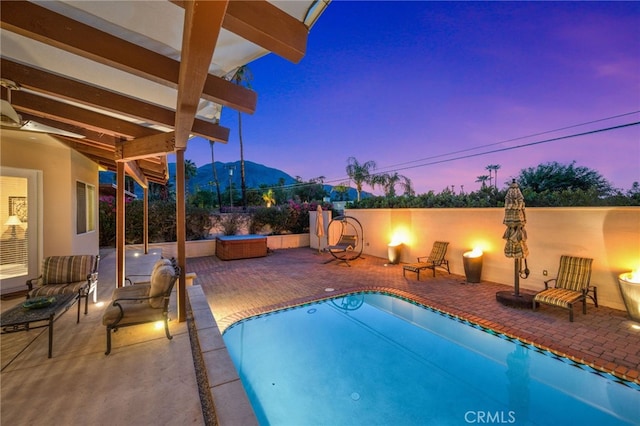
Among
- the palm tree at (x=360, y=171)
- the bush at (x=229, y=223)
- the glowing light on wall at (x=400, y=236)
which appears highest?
the palm tree at (x=360, y=171)

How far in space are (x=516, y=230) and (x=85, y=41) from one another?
6.76 metres

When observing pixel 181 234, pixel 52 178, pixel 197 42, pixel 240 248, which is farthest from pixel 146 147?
Answer: pixel 240 248

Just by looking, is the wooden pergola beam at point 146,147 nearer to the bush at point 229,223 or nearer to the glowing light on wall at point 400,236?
the glowing light on wall at point 400,236

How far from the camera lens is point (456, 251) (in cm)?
754

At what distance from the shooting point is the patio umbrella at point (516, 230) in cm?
512

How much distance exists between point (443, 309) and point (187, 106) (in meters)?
5.31

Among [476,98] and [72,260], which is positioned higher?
[476,98]

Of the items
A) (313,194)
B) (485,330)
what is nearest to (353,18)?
(485,330)

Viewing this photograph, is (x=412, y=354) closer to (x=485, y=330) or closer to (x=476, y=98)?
(x=485, y=330)

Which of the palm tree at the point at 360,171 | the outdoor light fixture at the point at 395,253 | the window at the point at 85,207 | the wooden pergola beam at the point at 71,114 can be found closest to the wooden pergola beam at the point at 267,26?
the wooden pergola beam at the point at 71,114

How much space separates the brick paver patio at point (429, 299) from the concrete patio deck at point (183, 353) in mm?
21

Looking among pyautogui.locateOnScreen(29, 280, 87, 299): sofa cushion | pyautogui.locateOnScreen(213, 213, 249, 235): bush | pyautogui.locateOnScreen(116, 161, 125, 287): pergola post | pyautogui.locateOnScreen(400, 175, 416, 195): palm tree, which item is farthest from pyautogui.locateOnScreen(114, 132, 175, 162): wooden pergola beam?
pyautogui.locateOnScreen(400, 175, 416, 195): palm tree

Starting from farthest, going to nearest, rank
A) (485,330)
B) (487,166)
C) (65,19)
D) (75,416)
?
(487,166) → (485,330) → (75,416) → (65,19)

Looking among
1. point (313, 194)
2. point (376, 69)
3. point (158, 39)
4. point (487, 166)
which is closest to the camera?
point (158, 39)
